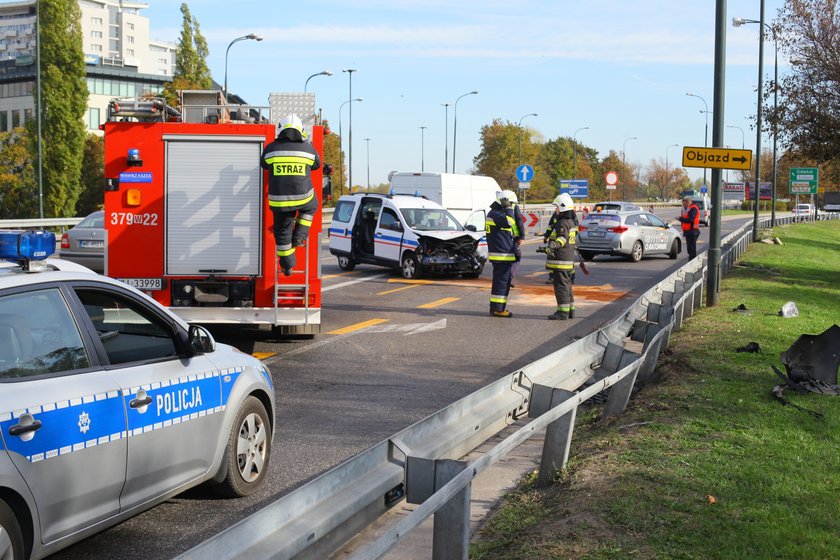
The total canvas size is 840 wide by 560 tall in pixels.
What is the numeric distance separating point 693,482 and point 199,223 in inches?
288

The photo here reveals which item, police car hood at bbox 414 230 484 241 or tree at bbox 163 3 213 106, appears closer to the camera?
police car hood at bbox 414 230 484 241

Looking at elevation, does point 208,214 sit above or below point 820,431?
above

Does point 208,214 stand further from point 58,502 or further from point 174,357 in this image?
point 58,502

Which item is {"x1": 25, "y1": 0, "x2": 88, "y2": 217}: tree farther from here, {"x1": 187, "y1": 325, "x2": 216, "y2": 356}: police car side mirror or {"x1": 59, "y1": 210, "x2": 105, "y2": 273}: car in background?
{"x1": 187, "y1": 325, "x2": 216, "y2": 356}: police car side mirror

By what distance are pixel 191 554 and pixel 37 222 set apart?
30733mm

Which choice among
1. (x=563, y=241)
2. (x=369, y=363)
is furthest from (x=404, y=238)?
(x=369, y=363)

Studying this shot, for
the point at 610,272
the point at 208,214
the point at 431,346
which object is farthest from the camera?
the point at 610,272

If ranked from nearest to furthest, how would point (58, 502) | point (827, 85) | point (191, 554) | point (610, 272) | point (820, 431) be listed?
point (191, 554)
point (58, 502)
point (820, 431)
point (827, 85)
point (610, 272)

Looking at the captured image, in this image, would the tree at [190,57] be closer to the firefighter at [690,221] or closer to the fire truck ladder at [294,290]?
the firefighter at [690,221]

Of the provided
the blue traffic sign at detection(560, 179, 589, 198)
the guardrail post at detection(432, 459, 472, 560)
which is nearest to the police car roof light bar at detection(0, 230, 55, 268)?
the guardrail post at detection(432, 459, 472, 560)

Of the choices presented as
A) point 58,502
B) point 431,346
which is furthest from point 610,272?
point 58,502

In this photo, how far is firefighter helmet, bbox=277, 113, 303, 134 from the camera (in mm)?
11297

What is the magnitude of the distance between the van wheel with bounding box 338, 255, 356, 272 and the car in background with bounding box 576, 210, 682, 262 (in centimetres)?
801

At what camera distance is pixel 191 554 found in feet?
9.57
